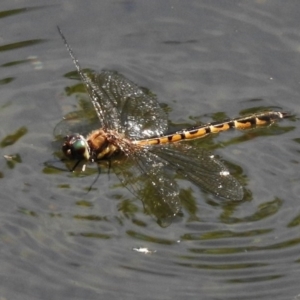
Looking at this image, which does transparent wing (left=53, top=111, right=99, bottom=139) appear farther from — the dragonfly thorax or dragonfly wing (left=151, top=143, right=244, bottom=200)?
dragonfly wing (left=151, top=143, right=244, bottom=200)

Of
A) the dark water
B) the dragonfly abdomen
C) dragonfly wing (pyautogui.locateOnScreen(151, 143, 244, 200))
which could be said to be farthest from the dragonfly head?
the dragonfly abdomen

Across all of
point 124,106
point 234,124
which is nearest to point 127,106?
point 124,106

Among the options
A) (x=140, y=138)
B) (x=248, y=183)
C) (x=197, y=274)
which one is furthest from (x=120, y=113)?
(x=197, y=274)

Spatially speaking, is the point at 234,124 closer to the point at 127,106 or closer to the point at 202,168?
the point at 202,168

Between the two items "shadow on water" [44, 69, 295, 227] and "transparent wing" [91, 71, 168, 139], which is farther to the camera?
"transparent wing" [91, 71, 168, 139]

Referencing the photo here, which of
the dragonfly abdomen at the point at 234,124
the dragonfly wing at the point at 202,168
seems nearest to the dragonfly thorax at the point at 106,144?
the dragonfly wing at the point at 202,168

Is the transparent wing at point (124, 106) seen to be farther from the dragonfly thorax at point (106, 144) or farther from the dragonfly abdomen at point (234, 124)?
the dragonfly abdomen at point (234, 124)

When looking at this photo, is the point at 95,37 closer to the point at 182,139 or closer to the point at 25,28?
the point at 25,28

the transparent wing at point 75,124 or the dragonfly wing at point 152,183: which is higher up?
the transparent wing at point 75,124
